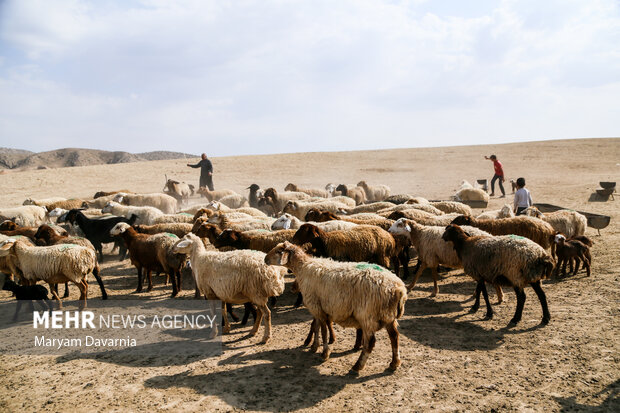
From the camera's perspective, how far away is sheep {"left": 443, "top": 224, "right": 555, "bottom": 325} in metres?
6.38

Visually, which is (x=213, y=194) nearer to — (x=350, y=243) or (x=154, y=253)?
(x=154, y=253)

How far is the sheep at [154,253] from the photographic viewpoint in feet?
28.3

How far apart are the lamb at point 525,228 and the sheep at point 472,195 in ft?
31.6

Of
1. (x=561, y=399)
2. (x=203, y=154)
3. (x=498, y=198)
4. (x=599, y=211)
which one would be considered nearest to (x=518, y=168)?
(x=498, y=198)

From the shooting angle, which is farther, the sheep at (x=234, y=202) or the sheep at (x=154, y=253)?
the sheep at (x=234, y=202)

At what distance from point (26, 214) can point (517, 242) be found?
15371 mm

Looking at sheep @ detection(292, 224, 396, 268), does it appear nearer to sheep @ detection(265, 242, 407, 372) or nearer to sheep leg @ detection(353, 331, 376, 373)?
sheep @ detection(265, 242, 407, 372)

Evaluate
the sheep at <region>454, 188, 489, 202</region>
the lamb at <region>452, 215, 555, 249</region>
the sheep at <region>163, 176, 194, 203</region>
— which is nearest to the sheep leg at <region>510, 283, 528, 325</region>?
the lamb at <region>452, 215, 555, 249</region>

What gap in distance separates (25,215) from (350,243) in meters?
12.3

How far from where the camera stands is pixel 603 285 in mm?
7918

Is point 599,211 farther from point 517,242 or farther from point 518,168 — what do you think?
point 518,168

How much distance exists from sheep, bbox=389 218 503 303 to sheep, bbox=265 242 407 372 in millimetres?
3184

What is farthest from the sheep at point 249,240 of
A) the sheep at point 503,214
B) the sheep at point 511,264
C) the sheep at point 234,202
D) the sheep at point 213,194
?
the sheep at point 213,194

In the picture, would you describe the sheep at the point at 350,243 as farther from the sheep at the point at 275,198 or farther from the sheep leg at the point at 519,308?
the sheep at the point at 275,198
